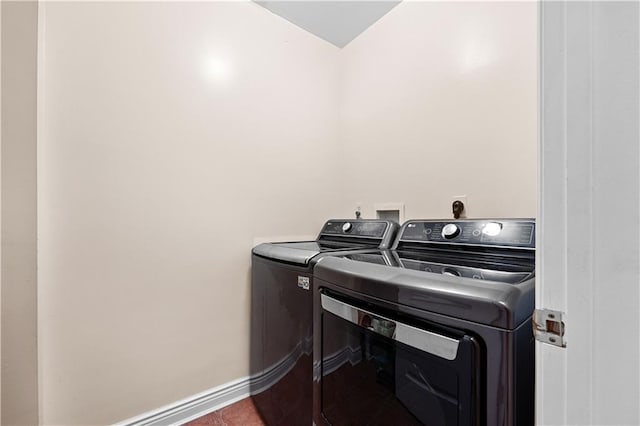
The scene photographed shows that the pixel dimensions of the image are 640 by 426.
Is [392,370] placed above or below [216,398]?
above

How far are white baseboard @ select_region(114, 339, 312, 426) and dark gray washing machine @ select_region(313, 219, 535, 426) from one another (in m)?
0.23

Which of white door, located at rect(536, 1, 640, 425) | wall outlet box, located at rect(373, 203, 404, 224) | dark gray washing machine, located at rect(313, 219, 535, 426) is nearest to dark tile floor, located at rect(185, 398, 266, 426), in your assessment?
dark gray washing machine, located at rect(313, 219, 535, 426)

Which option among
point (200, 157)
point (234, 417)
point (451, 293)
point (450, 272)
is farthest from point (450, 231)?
→ point (234, 417)

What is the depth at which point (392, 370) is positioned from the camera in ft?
2.35

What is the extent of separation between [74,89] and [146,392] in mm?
1394

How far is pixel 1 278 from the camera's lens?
98 centimetres

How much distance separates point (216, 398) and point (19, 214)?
1234mm

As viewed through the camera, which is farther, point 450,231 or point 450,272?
point 450,231

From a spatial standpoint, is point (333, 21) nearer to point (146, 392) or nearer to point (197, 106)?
point (197, 106)

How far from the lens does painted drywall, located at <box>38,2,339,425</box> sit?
1.11 metres

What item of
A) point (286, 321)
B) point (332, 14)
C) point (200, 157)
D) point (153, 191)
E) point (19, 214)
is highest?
point (332, 14)

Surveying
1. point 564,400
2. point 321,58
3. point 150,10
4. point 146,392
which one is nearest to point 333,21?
point 321,58

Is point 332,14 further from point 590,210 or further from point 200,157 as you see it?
point 590,210

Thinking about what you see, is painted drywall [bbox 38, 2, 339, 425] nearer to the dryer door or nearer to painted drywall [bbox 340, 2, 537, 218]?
painted drywall [bbox 340, 2, 537, 218]
